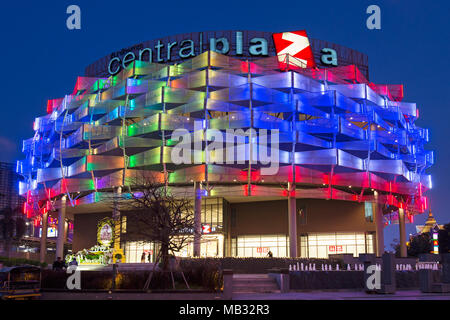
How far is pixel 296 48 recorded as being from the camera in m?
74.6

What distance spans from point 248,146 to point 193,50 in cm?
2174

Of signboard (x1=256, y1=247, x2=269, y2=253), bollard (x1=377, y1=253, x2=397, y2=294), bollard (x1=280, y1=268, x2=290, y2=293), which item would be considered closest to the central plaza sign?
signboard (x1=256, y1=247, x2=269, y2=253)

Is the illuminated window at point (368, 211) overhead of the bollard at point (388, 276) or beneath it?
overhead

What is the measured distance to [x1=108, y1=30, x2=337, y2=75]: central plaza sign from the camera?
75.8 metres

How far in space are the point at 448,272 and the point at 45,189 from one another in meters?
55.6

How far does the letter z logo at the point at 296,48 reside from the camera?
74062 millimetres

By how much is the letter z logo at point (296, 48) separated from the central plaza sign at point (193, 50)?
41 centimetres

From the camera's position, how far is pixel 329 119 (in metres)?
64.5

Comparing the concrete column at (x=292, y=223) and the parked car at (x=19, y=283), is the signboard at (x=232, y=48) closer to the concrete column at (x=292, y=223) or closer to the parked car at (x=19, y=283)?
the concrete column at (x=292, y=223)

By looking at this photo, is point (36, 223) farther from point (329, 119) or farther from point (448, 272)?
point (448, 272)

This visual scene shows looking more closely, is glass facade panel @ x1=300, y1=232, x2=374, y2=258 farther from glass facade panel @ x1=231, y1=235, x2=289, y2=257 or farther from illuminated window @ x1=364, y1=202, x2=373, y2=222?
glass facade panel @ x1=231, y1=235, x2=289, y2=257

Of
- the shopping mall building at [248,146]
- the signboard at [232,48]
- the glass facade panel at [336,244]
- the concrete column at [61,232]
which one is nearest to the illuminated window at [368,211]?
the shopping mall building at [248,146]
